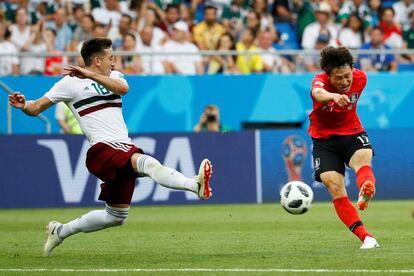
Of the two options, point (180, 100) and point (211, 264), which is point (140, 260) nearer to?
point (211, 264)

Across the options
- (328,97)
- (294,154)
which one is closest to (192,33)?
(294,154)

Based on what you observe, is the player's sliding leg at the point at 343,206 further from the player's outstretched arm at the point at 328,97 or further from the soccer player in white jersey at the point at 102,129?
the soccer player in white jersey at the point at 102,129

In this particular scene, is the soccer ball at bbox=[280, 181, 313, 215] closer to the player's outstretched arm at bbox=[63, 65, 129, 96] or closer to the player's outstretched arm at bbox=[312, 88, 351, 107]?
the player's outstretched arm at bbox=[312, 88, 351, 107]

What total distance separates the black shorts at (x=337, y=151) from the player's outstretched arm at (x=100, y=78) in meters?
2.35

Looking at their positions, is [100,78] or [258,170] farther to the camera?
[258,170]

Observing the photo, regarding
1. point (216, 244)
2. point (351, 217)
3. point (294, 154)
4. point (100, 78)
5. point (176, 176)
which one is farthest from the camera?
point (294, 154)

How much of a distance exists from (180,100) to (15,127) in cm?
339

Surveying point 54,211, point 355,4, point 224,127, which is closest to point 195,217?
point 54,211

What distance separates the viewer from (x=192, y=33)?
22.4 metres

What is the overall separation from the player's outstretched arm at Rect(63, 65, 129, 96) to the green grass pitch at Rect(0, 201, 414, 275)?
1.71 m

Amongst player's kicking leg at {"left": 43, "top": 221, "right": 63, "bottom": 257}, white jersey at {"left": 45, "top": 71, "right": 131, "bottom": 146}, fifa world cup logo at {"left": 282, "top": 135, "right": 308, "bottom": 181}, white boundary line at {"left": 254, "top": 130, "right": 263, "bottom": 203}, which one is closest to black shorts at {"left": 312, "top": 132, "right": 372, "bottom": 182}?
white jersey at {"left": 45, "top": 71, "right": 131, "bottom": 146}

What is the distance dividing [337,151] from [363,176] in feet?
2.00

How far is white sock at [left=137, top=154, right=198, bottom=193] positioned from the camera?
9812mm

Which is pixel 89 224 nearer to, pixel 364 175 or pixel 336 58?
pixel 364 175
